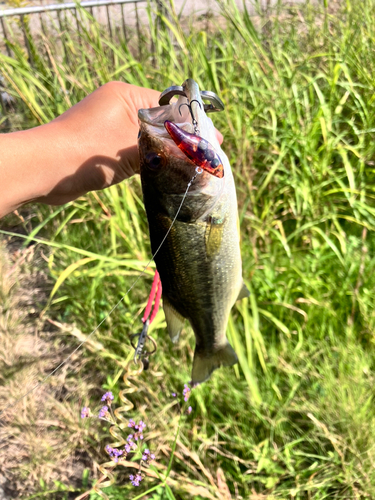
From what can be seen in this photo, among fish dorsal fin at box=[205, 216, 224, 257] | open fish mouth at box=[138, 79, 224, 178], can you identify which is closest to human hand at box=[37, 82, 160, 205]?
open fish mouth at box=[138, 79, 224, 178]

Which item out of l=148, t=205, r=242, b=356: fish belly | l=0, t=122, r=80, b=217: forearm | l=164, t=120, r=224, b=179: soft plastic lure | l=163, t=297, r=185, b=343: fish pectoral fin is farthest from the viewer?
l=0, t=122, r=80, b=217: forearm

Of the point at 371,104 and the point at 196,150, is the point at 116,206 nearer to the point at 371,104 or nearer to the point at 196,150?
the point at 196,150

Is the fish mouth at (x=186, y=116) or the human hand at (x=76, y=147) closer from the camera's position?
the fish mouth at (x=186, y=116)

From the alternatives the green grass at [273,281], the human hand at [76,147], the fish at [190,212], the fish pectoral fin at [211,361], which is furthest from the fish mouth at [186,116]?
the green grass at [273,281]

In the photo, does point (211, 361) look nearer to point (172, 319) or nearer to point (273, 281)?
point (172, 319)

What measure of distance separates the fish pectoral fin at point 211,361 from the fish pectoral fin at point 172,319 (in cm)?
22

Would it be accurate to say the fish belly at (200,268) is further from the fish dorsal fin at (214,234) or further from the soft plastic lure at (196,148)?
the soft plastic lure at (196,148)

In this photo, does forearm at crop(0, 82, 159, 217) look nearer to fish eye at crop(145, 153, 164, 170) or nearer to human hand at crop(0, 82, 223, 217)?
human hand at crop(0, 82, 223, 217)

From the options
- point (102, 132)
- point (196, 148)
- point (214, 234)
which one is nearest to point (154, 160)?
point (196, 148)

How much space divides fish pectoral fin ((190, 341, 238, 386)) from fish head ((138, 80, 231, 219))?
2.17 feet

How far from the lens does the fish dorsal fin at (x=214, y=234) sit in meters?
1.26

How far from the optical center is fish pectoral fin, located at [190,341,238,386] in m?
1.63

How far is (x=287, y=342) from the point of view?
237 cm

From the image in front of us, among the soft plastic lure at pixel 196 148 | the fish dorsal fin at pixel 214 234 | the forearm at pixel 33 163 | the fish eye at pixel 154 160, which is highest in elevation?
the soft plastic lure at pixel 196 148
